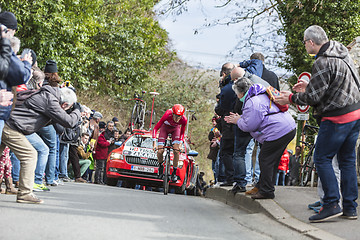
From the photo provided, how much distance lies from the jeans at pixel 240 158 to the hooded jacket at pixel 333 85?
2740mm

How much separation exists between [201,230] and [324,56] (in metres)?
2.55

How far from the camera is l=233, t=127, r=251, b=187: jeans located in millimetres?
9414

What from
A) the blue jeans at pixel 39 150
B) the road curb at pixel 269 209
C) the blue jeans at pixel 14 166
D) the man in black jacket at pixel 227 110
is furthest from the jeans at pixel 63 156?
the man in black jacket at pixel 227 110

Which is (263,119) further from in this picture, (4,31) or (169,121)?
(169,121)

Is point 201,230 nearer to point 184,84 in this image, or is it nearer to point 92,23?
point 92,23

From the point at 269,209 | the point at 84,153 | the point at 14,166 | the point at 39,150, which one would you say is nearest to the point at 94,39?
the point at 84,153

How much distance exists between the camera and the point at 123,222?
6516 millimetres

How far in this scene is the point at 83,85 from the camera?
27.8 metres

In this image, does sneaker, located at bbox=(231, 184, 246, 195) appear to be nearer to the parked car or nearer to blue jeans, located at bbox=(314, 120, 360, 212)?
blue jeans, located at bbox=(314, 120, 360, 212)

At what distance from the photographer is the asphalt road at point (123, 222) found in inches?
219

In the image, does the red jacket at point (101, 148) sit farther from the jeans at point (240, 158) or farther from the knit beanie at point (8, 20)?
the knit beanie at point (8, 20)

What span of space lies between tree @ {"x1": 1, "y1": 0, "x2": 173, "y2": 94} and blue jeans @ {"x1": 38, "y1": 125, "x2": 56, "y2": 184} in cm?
1233

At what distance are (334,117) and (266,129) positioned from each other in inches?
66.2

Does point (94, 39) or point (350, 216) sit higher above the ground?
point (94, 39)
